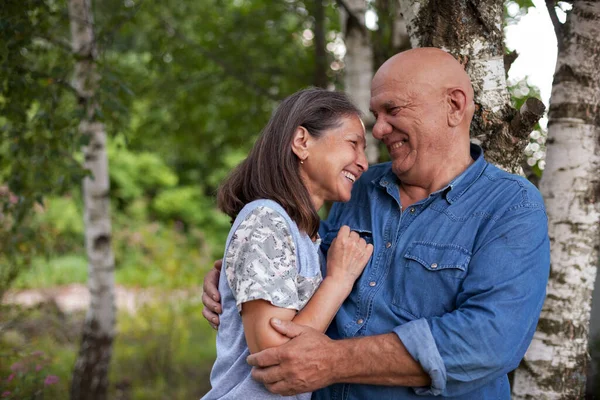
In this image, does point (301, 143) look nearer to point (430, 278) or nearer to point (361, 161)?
point (361, 161)

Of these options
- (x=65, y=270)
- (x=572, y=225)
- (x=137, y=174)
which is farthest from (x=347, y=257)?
(x=137, y=174)

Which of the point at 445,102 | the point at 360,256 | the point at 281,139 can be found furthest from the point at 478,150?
the point at 281,139

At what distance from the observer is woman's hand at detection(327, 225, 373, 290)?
6.31ft

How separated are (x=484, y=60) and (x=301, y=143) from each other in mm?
801

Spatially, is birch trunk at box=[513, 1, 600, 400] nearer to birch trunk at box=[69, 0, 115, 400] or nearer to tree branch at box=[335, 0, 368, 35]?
tree branch at box=[335, 0, 368, 35]

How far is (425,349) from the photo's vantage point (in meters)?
1.66

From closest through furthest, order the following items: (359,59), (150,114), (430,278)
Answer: (430,278)
(359,59)
(150,114)

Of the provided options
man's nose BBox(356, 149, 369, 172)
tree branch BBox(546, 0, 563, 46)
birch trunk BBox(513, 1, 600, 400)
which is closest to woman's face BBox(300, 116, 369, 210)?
man's nose BBox(356, 149, 369, 172)

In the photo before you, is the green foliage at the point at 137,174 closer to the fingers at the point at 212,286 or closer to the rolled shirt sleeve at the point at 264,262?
the fingers at the point at 212,286

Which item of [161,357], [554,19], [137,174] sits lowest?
[161,357]

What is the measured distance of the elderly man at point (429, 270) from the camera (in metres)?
1.68

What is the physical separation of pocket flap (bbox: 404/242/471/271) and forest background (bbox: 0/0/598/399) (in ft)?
4.44

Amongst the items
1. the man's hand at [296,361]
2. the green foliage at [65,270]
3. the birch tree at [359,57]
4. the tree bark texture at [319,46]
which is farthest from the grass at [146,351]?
the man's hand at [296,361]

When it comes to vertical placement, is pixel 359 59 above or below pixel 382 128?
above
